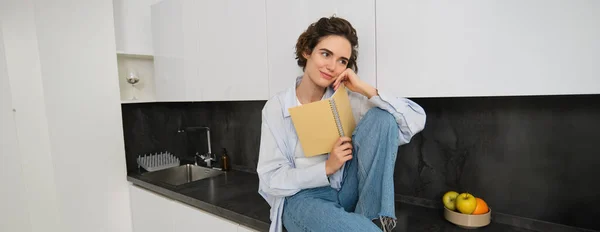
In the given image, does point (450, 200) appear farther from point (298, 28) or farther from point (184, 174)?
point (184, 174)

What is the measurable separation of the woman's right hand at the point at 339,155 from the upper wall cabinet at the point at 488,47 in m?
0.24

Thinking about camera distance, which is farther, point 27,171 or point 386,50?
point 27,171

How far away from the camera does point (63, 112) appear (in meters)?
1.71

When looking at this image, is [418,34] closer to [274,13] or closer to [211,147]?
[274,13]

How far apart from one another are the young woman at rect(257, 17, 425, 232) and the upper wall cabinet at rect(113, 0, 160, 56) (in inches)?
53.0

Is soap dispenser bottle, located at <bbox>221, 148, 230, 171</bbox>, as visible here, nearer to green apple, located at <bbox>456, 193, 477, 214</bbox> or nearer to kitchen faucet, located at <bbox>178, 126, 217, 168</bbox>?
kitchen faucet, located at <bbox>178, 126, 217, 168</bbox>

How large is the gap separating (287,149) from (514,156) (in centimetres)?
81

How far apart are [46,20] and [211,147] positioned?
3.91 feet

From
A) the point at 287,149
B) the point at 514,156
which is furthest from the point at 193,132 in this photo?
the point at 514,156

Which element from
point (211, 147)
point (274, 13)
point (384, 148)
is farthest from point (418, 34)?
point (211, 147)

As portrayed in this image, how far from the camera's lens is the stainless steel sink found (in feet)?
6.88

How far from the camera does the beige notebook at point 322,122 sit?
3.19ft

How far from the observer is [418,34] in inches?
37.7

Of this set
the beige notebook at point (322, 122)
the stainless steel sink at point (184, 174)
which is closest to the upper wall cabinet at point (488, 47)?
the beige notebook at point (322, 122)
